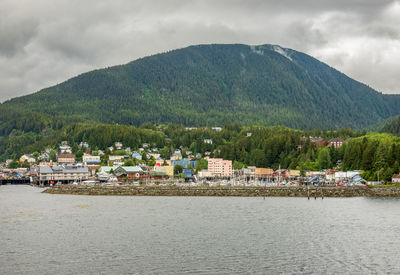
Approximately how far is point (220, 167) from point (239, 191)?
60709mm

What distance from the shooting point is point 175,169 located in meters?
160

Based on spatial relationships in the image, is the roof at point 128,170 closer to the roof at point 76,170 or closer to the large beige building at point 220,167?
the roof at point 76,170

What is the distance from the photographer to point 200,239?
48562 millimetres

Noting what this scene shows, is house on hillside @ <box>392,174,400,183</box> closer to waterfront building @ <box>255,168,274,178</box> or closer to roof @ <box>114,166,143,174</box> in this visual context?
waterfront building @ <box>255,168,274,178</box>

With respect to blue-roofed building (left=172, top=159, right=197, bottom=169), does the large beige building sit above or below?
below

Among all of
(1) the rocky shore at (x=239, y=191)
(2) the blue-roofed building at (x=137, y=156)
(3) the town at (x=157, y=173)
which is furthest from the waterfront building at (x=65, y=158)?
(1) the rocky shore at (x=239, y=191)

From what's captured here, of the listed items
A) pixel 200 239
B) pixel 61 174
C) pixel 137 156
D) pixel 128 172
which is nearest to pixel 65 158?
pixel 137 156

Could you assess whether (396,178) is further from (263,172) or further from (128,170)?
(128,170)

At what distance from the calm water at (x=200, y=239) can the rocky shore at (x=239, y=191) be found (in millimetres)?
16326

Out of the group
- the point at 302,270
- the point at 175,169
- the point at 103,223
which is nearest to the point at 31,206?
the point at 103,223

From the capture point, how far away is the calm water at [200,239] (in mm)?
37875

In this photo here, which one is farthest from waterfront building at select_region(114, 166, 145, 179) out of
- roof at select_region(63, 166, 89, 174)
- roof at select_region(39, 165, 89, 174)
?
roof at select_region(39, 165, 89, 174)

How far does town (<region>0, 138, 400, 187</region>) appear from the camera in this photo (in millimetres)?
121975

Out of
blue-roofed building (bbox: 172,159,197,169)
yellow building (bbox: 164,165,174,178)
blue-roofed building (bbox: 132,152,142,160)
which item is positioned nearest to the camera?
yellow building (bbox: 164,165,174,178)
